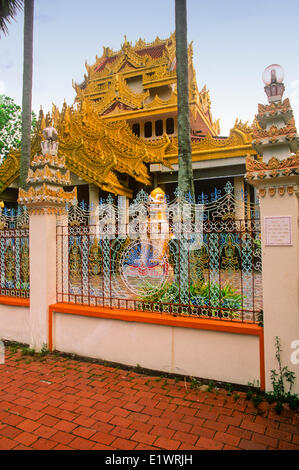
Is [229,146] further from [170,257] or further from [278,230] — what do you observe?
[278,230]

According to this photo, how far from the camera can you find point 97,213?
197 inches

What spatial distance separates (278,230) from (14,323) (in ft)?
14.9

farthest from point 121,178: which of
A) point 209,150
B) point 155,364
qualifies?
point 155,364

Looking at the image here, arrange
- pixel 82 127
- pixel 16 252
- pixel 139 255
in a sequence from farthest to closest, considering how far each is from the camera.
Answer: pixel 82 127 → pixel 16 252 → pixel 139 255

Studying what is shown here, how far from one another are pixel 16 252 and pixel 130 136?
294 inches

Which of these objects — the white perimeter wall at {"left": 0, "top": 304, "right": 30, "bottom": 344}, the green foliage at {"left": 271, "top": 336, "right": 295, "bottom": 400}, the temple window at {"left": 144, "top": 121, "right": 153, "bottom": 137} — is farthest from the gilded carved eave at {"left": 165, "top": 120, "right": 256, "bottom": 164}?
the green foliage at {"left": 271, "top": 336, "right": 295, "bottom": 400}

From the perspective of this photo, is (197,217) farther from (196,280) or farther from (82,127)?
(82,127)

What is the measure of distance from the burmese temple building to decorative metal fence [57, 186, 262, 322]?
253 cm

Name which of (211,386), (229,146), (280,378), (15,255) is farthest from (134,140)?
(280,378)

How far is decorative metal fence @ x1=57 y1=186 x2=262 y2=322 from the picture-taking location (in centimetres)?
409

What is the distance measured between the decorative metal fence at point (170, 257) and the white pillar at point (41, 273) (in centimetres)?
15

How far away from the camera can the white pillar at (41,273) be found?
5.12m

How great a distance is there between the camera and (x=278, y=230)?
3.56 m

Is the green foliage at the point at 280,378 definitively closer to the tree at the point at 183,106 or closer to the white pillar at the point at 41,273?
the tree at the point at 183,106
